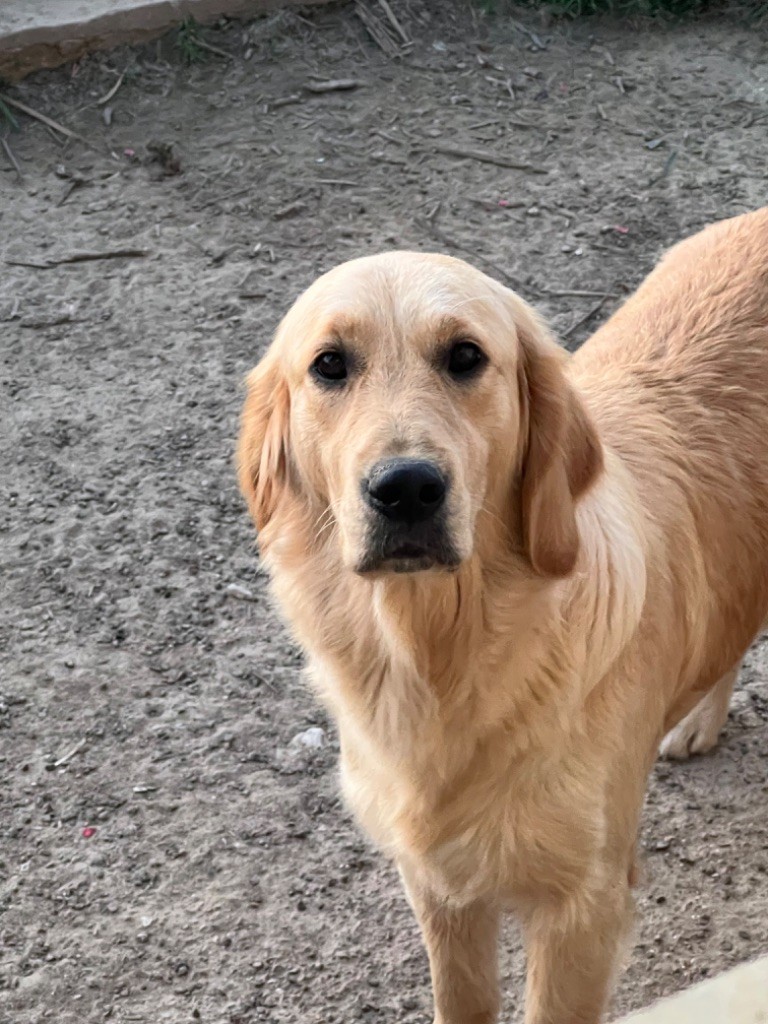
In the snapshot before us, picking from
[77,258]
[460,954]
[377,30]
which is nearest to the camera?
[460,954]

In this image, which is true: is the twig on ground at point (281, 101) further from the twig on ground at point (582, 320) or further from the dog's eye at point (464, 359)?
the dog's eye at point (464, 359)

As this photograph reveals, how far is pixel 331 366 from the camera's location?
2.08 m

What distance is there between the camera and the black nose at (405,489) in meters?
1.84

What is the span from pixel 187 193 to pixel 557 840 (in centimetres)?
394

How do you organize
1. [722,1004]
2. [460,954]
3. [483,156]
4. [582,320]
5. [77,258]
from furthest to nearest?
[483,156] → [77,258] → [582,320] → [460,954] → [722,1004]

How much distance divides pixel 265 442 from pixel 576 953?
3.80 ft

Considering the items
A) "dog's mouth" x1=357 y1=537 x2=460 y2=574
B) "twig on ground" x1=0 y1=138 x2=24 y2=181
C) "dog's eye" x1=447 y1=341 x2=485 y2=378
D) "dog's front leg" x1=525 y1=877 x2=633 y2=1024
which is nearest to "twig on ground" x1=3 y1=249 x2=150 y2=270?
"twig on ground" x1=0 y1=138 x2=24 y2=181

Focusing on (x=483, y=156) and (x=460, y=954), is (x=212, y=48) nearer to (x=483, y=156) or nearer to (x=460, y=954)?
(x=483, y=156)

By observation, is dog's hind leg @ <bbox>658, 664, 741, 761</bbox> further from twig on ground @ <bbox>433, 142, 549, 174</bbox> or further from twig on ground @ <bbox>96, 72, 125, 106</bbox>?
twig on ground @ <bbox>96, 72, 125, 106</bbox>

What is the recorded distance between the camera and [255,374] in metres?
2.40

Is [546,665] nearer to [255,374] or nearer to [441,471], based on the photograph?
[441,471]

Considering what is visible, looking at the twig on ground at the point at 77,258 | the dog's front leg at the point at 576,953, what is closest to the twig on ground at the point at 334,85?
the twig on ground at the point at 77,258

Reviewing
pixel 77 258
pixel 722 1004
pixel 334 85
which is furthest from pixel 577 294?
pixel 722 1004

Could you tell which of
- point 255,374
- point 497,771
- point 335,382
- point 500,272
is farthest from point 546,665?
point 500,272
